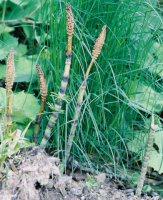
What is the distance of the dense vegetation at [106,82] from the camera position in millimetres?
2568

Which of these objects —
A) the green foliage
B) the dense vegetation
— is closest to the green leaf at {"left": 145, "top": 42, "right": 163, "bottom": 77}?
the dense vegetation

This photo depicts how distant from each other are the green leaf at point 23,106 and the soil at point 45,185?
29cm

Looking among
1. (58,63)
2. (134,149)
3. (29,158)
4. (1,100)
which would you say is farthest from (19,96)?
(134,149)

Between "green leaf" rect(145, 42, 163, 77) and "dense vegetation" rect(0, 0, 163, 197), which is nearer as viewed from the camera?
"dense vegetation" rect(0, 0, 163, 197)

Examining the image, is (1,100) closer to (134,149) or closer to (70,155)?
(70,155)

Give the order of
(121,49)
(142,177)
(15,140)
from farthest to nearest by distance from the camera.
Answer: (121,49)
(142,177)
(15,140)

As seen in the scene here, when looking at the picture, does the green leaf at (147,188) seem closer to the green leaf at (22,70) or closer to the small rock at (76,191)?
the small rock at (76,191)

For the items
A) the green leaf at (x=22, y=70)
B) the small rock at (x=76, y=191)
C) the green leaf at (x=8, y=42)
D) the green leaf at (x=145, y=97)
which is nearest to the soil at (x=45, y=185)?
the small rock at (x=76, y=191)

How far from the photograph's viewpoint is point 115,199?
2.46 meters

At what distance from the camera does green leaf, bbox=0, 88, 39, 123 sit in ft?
8.53

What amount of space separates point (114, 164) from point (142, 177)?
0.19 meters

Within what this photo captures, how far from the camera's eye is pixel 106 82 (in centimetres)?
261

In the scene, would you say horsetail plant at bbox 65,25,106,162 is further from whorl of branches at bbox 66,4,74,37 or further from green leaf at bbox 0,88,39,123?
green leaf at bbox 0,88,39,123

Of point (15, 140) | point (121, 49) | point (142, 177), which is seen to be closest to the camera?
point (15, 140)
